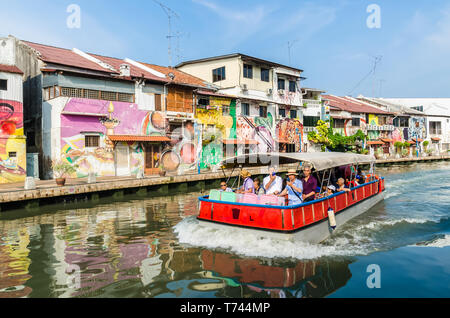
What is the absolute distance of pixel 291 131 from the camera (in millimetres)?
38219

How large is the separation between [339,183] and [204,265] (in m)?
6.51

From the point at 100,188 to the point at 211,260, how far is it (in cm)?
1218

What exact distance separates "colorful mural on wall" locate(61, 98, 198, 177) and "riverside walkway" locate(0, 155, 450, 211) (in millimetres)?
1591

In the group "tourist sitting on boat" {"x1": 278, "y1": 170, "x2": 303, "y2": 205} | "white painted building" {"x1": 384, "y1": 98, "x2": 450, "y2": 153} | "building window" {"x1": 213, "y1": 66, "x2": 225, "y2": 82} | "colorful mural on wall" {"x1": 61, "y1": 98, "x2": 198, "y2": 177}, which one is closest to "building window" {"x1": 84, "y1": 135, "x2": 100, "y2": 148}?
"colorful mural on wall" {"x1": 61, "y1": 98, "x2": 198, "y2": 177}

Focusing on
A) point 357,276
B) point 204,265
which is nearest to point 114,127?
point 204,265

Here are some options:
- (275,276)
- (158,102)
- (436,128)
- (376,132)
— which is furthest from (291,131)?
(436,128)

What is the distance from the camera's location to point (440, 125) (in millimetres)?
57656

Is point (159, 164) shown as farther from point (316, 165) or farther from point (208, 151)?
point (316, 165)

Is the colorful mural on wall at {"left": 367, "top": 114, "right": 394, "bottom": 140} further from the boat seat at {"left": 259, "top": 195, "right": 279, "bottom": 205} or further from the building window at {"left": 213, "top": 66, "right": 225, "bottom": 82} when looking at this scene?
the boat seat at {"left": 259, "top": 195, "right": 279, "bottom": 205}

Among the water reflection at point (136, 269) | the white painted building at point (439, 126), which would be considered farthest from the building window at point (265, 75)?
the white painted building at point (439, 126)

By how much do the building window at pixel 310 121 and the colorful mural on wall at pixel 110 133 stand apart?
735 inches

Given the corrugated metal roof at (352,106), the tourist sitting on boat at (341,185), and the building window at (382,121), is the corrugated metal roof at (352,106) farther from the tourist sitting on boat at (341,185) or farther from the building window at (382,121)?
the tourist sitting on boat at (341,185)

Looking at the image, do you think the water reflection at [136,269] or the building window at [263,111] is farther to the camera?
the building window at [263,111]

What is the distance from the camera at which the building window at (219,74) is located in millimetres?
33188
